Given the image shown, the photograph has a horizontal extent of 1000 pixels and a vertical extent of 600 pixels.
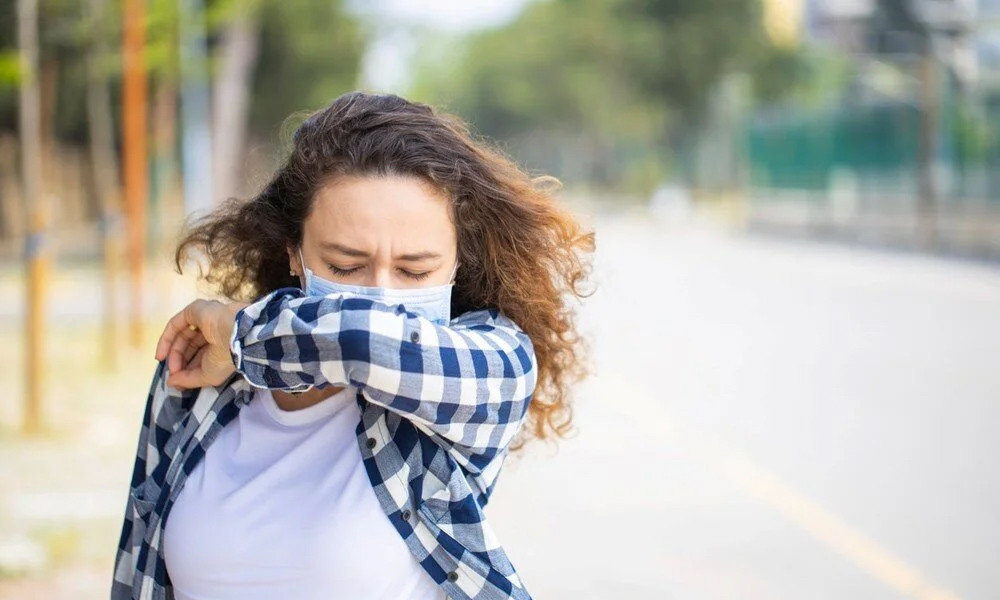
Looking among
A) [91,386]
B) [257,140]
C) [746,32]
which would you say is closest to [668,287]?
[91,386]

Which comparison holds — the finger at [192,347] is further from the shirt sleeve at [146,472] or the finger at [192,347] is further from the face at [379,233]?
the face at [379,233]

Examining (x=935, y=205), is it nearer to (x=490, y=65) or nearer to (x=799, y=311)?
(x=799, y=311)

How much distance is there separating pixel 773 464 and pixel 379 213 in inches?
226

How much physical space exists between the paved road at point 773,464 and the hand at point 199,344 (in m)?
0.94

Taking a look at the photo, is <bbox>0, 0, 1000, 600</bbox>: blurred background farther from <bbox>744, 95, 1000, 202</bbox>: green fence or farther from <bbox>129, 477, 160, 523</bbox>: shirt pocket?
<bbox>129, 477, 160, 523</bbox>: shirt pocket

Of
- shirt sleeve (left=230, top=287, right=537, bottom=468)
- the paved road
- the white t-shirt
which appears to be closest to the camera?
shirt sleeve (left=230, top=287, right=537, bottom=468)

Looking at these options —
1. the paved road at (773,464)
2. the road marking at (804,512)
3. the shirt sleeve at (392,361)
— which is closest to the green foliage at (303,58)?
the paved road at (773,464)

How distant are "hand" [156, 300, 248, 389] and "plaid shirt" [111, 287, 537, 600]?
1.6 inches

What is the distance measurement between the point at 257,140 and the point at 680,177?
69.7 ft

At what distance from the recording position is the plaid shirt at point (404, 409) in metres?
1.97

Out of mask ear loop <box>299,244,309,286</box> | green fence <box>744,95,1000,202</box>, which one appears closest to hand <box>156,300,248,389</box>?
mask ear loop <box>299,244,309,286</box>

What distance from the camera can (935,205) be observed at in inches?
951

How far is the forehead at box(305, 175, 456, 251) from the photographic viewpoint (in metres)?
2.14

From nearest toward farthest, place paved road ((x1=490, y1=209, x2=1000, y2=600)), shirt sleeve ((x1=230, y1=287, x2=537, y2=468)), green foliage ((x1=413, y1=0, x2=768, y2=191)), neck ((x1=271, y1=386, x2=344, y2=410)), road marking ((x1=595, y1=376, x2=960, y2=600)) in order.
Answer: shirt sleeve ((x1=230, y1=287, x2=537, y2=468)) < neck ((x1=271, y1=386, x2=344, y2=410)) < road marking ((x1=595, y1=376, x2=960, y2=600)) < paved road ((x1=490, y1=209, x2=1000, y2=600)) < green foliage ((x1=413, y1=0, x2=768, y2=191))
